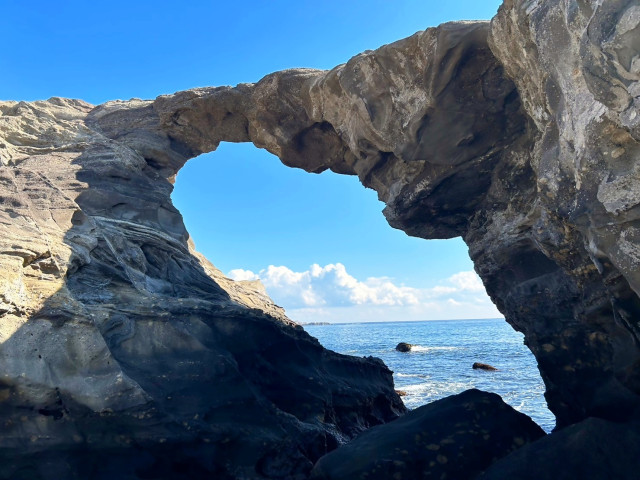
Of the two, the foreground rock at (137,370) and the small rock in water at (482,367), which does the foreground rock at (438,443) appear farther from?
the small rock in water at (482,367)

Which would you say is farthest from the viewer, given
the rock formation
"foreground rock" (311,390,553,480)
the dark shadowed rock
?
"foreground rock" (311,390,553,480)

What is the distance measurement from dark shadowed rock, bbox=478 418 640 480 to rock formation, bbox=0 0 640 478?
1066mm

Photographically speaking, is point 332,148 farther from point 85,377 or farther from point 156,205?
point 85,377

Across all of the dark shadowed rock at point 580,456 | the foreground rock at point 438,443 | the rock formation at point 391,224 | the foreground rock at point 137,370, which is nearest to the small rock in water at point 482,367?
the foreground rock at point 137,370

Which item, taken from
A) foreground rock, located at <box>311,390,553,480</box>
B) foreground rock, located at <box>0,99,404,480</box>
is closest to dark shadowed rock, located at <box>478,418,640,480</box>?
foreground rock, located at <box>311,390,553,480</box>

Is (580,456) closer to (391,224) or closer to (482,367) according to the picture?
(391,224)

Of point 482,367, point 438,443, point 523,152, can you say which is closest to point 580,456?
point 438,443

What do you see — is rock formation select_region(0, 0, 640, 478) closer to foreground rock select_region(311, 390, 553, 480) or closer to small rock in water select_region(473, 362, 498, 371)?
foreground rock select_region(311, 390, 553, 480)

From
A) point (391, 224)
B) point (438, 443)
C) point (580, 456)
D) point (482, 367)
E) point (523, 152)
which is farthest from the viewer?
point (482, 367)

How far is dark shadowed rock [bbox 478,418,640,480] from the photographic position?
659cm

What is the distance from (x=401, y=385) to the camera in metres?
23.2

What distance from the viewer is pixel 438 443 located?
757 cm

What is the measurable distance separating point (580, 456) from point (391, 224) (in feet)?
25.0

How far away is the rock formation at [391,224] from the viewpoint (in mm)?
6152
